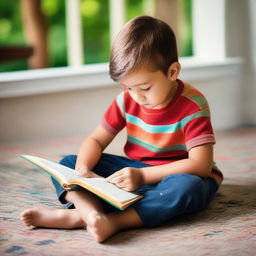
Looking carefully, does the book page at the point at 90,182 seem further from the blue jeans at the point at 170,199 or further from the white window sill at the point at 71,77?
the white window sill at the point at 71,77

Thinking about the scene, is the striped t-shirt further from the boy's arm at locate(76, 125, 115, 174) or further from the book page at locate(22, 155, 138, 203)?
the book page at locate(22, 155, 138, 203)

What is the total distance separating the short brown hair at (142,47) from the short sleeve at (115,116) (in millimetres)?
208

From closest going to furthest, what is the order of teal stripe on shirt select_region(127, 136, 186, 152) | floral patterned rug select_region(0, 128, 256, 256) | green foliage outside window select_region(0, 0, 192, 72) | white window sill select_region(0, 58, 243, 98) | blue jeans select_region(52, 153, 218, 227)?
floral patterned rug select_region(0, 128, 256, 256) < blue jeans select_region(52, 153, 218, 227) < teal stripe on shirt select_region(127, 136, 186, 152) < white window sill select_region(0, 58, 243, 98) < green foliage outside window select_region(0, 0, 192, 72)

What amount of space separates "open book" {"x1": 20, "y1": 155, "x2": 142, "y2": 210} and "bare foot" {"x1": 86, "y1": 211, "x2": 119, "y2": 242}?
2.1 inches

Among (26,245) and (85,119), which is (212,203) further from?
(85,119)

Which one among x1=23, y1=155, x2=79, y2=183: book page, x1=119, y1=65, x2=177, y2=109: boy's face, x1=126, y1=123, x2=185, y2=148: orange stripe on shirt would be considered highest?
x1=119, y1=65, x2=177, y2=109: boy's face

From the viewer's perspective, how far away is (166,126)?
4.74ft

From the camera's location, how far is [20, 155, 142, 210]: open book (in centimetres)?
115

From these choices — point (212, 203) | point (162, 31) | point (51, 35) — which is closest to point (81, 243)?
point (212, 203)

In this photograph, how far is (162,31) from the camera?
4.47ft

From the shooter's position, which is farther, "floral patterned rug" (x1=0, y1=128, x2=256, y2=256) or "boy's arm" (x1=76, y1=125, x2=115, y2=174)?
"boy's arm" (x1=76, y1=125, x2=115, y2=174)

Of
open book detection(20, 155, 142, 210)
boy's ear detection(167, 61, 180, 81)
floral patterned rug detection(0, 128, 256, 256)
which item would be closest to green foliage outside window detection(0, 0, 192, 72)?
floral patterned rug detection(0, 128, 256, 256)

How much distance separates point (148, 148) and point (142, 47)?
0.33m

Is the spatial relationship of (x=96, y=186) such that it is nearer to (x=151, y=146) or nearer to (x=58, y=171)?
(x=58, y=171)
